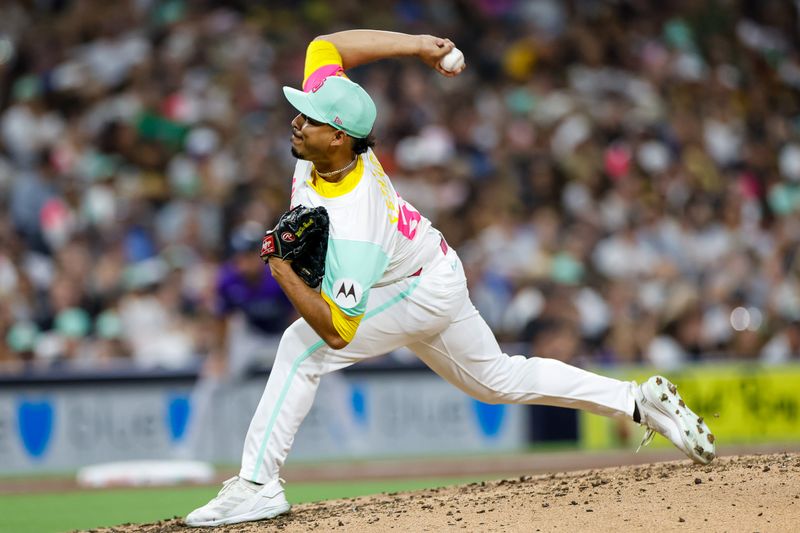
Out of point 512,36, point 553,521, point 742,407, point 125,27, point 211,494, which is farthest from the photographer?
point 512,36

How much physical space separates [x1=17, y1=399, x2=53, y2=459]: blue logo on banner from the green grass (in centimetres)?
183

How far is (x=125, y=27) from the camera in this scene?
14609 millimetres

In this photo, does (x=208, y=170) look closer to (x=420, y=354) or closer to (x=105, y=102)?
(x=105, y=102)

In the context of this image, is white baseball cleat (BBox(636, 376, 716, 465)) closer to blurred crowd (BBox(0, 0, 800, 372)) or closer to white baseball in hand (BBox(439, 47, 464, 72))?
white baseball in hand (BBox(439, 47, 464, 72))

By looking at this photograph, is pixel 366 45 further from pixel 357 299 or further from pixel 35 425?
pixel 35 425

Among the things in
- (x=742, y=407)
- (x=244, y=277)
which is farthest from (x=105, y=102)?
(x=742, y=407)

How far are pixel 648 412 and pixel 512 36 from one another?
1048 cm

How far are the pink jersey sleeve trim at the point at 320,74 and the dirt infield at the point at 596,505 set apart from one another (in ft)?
6.70

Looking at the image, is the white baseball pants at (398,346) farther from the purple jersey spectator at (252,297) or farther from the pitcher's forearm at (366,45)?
the purple jersey spectator at (252,297)

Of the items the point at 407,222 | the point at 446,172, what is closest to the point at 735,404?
the point at 446,172

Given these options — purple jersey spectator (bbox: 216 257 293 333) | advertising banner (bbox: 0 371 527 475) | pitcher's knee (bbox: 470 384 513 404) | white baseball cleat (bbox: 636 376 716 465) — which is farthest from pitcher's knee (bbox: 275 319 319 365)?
advertising banner (bbox: 0 371 527 475)

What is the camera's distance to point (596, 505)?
5637 mm

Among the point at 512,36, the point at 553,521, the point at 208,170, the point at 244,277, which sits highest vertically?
the point at 512,36

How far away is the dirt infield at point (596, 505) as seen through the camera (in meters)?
5.31
